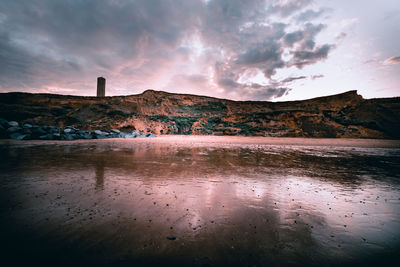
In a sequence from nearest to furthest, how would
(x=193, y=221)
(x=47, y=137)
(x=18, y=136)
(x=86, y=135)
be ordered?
(x=193, y=221)
(x=18, y=136)
(x=47, y=137)
(x=86, y=135)

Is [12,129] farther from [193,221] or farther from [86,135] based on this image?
[193,221]

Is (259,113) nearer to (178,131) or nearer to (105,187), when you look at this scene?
(178,131)

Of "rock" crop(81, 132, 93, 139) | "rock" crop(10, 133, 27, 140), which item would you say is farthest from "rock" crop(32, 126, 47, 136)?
"rock" crop(81, 132, 93, 139)

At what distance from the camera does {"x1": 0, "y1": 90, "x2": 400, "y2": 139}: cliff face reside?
18953 mm

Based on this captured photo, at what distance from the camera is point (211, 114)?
87.4 feet

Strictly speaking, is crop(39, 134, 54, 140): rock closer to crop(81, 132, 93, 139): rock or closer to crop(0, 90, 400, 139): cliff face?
crop(81, 132, 93, 139): rock

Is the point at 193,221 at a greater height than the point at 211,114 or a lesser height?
Answer: lesser

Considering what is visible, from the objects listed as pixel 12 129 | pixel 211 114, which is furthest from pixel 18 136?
pixel 211 114

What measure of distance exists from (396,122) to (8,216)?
109 feet

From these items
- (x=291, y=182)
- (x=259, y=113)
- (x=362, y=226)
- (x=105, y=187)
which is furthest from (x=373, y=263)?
(x=259, y=113)

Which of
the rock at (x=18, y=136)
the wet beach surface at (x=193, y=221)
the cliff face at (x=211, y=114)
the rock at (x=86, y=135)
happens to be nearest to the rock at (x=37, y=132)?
the rock at (x=18, y=136)

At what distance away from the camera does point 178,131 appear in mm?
24641

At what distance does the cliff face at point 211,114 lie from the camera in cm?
1895

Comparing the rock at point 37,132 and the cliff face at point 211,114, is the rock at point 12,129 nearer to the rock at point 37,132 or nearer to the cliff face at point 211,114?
the rock at point 37,132
